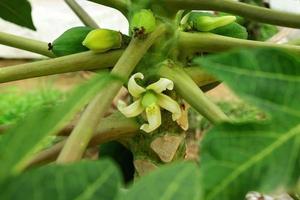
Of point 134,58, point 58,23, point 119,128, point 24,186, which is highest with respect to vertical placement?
point 24,186

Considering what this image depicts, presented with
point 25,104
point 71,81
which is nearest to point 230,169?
point 25,104

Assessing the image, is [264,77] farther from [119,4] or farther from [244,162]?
[119,4]

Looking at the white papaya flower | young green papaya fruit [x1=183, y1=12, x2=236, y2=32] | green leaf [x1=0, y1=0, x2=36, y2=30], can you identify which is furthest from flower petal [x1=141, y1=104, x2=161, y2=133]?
green leaf [x1=0, y1=0, x2=36, y2=30]

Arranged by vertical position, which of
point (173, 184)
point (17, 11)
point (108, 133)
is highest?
point (173, 184)

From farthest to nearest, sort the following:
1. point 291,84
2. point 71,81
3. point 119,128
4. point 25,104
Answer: point 71,81 → point 25,104 → point 119,128 → point 291,84

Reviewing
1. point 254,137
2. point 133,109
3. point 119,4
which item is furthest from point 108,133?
point 254,137

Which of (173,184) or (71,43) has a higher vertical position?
(173,184)

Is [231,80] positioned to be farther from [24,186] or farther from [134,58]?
[134,58]
